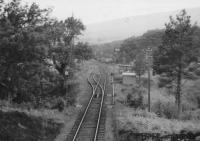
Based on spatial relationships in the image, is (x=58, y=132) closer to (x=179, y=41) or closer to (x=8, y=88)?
(x=8, y=88)

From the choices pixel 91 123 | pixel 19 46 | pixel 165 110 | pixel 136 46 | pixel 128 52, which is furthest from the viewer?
pixel 136 46

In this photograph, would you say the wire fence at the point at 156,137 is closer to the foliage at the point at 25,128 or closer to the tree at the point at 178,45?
the foliage at the point at 25,128

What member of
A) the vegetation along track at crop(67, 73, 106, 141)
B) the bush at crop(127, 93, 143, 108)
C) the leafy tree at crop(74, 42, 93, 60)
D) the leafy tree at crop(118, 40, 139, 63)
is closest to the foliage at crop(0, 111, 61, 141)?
the vegetation along track at crop(67, 73, 106, 141)

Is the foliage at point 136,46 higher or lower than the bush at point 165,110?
higher

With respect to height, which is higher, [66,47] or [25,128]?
[66,47]

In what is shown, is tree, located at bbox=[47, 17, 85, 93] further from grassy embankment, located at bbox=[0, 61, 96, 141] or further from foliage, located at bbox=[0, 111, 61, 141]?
foliage, located at bbox=[0, 111, 61, 141]

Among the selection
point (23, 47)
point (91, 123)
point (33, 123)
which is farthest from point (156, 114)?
point (23, 47)

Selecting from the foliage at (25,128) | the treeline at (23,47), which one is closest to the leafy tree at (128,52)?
the foliage at (25,128)

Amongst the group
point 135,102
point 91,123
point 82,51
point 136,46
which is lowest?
point 91,123

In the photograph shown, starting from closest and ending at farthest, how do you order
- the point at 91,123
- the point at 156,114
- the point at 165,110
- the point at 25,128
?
the point at 25,128
the point at 91,123
the point at 156,114
the point at 165,110

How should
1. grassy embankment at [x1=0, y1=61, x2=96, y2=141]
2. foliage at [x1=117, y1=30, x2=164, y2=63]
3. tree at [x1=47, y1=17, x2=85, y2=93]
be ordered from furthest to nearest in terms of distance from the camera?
foliage at [x1=117, y1=30, x2=164, y2=63] < tree at [x1=47, y1=17, x2=85, y2=93] < grassy embankment at [x1=0, y1=61, x2=96, y2=141]

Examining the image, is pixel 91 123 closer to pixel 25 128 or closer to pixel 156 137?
pixel 25 128

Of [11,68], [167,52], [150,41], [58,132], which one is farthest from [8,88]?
[150,41]

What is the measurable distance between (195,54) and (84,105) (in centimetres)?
1435
